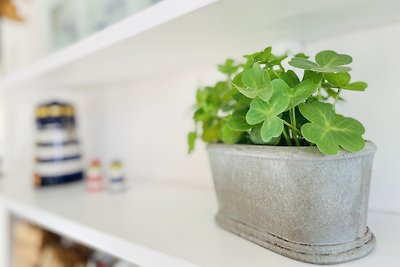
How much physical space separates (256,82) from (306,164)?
0.10 metres

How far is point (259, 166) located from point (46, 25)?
1.14m

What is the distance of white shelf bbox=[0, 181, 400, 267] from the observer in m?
0.32

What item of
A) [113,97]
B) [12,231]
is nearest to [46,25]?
[113,97]

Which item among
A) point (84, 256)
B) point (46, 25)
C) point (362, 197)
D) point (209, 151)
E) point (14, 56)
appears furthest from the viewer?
point (14, 56)

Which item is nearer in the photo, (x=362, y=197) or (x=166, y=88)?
(x=362, y=197)

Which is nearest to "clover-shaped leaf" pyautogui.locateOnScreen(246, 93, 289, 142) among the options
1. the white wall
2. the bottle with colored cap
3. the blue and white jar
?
the white wall

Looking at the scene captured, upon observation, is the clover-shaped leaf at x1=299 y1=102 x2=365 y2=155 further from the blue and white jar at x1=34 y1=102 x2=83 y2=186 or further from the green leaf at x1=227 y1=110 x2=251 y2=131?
the blue and white jar at x1=34 y1=102 x2=83 y2=186

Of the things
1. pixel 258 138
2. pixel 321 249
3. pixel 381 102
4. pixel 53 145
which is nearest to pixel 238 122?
pixel 258 138

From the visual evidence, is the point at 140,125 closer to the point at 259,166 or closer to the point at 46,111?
the point at 46,111

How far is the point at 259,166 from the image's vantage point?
0.33 m

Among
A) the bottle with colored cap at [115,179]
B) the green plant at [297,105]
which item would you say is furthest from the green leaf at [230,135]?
the bottle with colored cap at [115,179]

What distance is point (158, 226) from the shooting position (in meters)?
0.44

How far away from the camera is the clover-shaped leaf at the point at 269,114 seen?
29 centimetres

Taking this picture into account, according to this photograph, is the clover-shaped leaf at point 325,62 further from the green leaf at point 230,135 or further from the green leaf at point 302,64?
the green leaf at point 230,135
